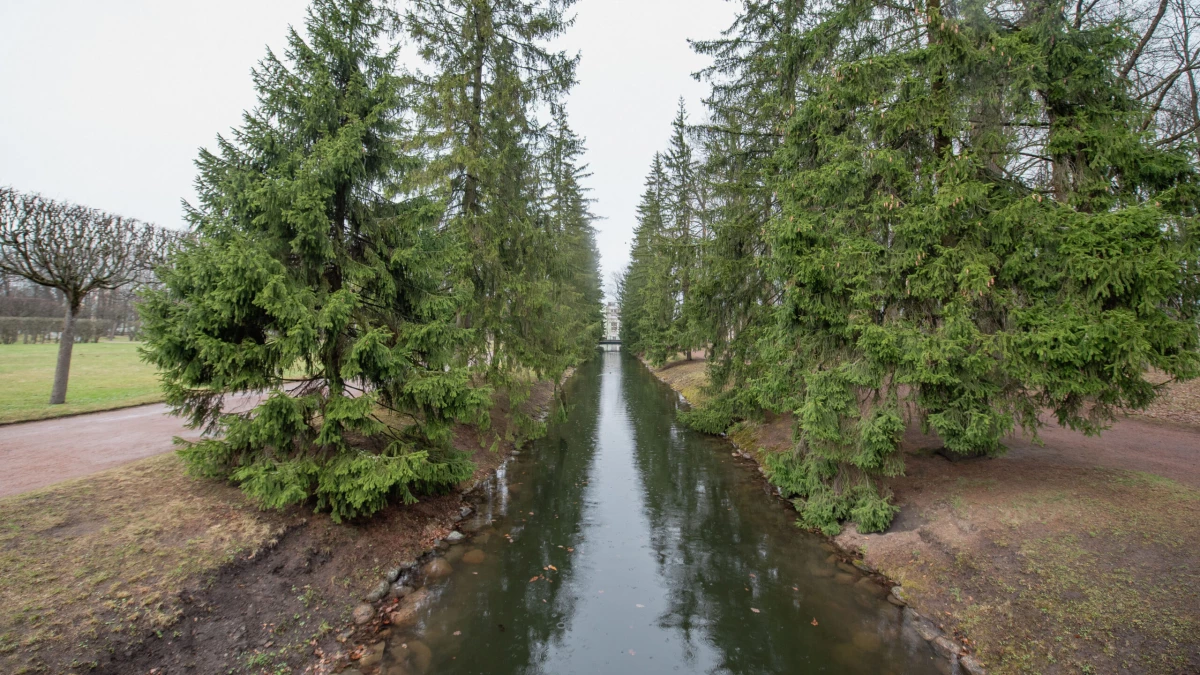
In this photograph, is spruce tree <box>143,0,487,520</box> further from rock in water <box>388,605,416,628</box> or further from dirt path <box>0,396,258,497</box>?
dirt path <box>0,396,258,497</box>

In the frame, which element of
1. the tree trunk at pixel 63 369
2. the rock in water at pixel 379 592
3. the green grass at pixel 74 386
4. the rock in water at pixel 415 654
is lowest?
the rock in water at pixel 415 654

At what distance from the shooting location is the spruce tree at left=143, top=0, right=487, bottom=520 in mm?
5633

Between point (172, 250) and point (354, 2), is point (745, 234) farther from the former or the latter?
point (172, 250)

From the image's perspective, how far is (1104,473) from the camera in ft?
24.9

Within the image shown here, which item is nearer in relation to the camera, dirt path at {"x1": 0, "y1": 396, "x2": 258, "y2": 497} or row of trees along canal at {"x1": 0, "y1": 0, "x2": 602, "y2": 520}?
row of trees along canal at {"x1": 0, "y1": 0, "x2": 602, "y2": 520}

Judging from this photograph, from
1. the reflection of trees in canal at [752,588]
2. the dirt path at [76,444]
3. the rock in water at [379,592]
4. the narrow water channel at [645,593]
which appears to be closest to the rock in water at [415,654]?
the narrow water channel at [645,593]

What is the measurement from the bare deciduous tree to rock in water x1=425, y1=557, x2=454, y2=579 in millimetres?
11013

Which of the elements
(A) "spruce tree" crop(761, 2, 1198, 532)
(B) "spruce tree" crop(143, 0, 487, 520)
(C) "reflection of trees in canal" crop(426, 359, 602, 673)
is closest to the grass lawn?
(B) "spruce tree" crop(143, 0, 487, 520)

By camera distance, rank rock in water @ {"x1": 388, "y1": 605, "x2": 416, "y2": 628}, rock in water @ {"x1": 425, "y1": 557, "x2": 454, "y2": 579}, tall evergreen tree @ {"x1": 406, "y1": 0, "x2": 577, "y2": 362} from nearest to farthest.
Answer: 1. rock in water @ {"x1": 388, "y1": 605, "x2": 416, "y2": 628}
2. rock in water @ {"x1": 425, "y1": 557, "x2": 454, "y2": 579}
3. tall evergreen tree @ {"x1": 406, "y1": 0, "x2": 577, "y2": 362}

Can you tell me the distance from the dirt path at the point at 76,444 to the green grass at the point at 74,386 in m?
0.69

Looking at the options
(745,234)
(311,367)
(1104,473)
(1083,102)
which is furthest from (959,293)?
(311,367)

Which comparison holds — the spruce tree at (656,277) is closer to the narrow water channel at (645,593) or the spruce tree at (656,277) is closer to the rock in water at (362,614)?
the narrow water channel at (645,593)

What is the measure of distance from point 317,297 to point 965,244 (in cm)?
889

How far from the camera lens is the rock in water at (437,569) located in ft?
22.9
